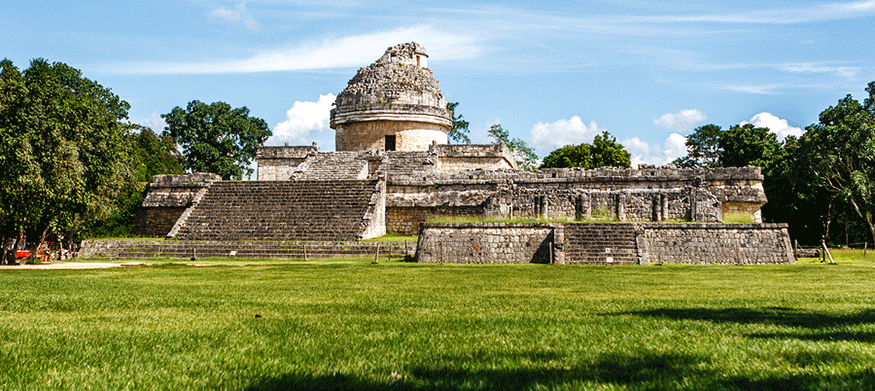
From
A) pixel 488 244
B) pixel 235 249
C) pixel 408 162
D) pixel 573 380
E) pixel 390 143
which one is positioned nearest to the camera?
pixel 573 380

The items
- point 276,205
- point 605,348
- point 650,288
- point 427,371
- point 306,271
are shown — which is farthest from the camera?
point 276,205

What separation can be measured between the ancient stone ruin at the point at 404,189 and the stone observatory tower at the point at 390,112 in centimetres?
6

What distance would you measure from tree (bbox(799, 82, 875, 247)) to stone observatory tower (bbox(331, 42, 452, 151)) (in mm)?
16280

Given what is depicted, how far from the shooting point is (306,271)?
45.2 ft

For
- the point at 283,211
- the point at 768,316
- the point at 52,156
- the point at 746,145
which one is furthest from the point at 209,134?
the point at 768,316

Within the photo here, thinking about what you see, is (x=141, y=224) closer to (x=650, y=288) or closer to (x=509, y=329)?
(x=650, y=288)

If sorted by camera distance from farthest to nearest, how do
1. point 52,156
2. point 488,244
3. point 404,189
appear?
point 404,189, point 488,244, point 52,156

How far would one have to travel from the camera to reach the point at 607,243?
1838 centimetres

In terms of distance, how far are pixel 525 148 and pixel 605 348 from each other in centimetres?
4590

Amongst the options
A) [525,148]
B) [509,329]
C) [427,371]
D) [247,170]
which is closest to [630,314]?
[509,329]

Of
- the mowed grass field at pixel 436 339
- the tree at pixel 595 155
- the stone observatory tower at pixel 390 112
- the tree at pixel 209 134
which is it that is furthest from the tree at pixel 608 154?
the mowed grass field at pixel 436 339

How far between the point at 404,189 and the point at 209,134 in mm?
19273

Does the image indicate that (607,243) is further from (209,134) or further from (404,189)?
(209,134)

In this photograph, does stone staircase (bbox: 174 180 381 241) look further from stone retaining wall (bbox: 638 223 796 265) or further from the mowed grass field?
the mowed grass field
